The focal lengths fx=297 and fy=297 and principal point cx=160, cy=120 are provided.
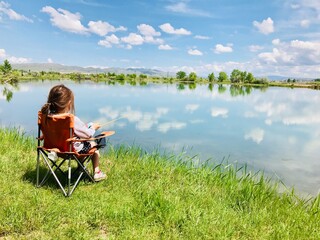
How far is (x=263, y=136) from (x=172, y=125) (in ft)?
17.7

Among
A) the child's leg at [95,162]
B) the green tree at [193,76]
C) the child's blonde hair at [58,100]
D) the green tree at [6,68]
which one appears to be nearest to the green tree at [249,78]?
the green tree at [193,76]

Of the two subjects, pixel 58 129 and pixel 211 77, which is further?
pixel 211 77

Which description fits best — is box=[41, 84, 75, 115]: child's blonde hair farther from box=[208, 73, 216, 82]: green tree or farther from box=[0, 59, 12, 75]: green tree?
box=[208, 73, 216, 82]: green tree

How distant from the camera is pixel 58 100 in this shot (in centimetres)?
438

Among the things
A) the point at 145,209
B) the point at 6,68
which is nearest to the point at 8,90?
the point at 145,209

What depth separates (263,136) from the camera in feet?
55.1

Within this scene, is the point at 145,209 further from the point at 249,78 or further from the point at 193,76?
the point at 193,76

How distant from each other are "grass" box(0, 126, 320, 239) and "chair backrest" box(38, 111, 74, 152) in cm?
69

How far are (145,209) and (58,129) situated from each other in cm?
171

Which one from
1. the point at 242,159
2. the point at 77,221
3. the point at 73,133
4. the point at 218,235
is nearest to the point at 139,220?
the point at 77,221

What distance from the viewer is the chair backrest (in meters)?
4.20

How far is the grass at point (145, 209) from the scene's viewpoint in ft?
11.1

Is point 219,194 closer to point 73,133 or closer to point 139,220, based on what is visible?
point 139,220

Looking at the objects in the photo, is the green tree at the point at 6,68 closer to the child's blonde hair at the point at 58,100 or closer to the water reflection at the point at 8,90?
the water reflection at the point at 8,90
